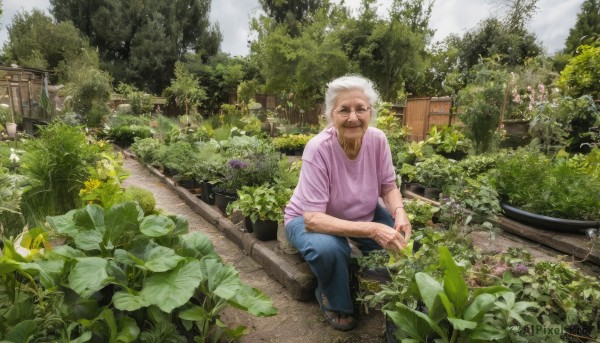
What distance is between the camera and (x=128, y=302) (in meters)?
1.52

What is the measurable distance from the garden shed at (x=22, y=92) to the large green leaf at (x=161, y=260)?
1051 cm

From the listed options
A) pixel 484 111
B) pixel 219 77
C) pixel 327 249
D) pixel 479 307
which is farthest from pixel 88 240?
pixel 219 77

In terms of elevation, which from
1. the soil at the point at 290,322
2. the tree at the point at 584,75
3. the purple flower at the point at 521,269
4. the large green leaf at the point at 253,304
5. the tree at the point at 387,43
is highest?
the tree at the point at 387,43

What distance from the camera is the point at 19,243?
188 cm

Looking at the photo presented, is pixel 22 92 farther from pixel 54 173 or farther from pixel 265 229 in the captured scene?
pixel 265 229

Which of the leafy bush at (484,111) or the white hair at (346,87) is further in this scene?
the leafy bush at (484,111)

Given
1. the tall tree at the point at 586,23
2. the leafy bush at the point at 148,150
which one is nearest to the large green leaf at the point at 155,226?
the leafy bush at the point at 148,150

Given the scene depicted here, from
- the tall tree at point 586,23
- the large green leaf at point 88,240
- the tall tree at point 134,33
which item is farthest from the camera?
the tall tree at point 586,23

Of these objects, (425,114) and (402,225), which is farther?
(425,114)

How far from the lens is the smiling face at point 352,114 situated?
2.17 meters

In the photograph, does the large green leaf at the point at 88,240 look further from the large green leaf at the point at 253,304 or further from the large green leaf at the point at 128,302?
the large green leaf at the point at 253,304

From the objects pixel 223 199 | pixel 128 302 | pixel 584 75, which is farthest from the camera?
pixel 584 75

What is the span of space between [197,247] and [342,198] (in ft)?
2.92

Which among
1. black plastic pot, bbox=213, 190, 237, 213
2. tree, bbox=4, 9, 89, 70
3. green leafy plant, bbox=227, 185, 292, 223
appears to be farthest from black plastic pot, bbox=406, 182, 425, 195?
tree, bbox=4, 9, 89, 70
